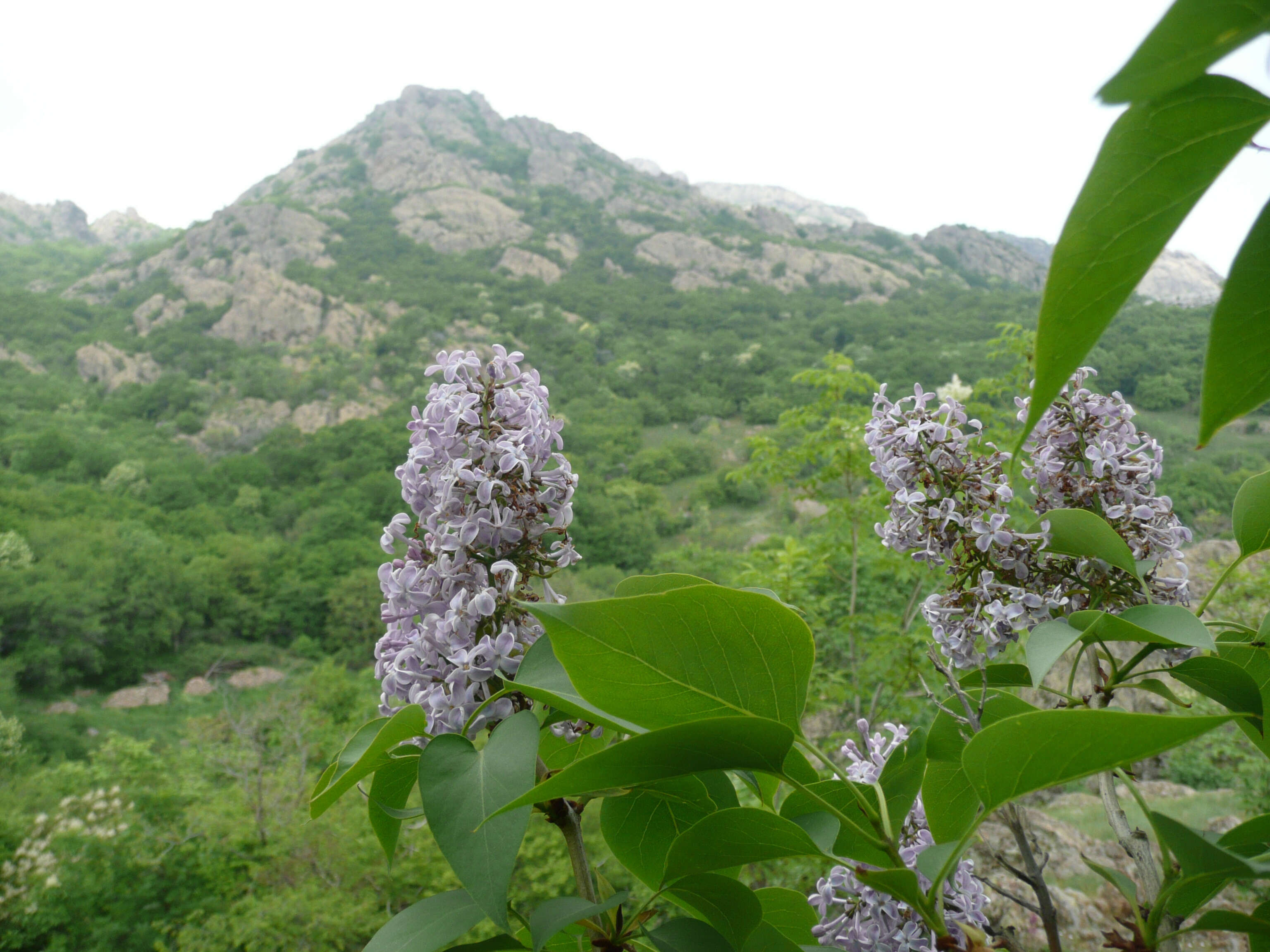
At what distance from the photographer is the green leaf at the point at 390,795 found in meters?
0.62

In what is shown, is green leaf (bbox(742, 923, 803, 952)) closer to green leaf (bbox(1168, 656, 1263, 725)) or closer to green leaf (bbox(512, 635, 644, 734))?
green leaf (bbox(512, 635, 644, 734))

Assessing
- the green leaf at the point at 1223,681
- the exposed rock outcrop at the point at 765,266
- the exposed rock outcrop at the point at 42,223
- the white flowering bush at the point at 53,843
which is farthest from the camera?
the exposed rock outcrop at the point at 42,223

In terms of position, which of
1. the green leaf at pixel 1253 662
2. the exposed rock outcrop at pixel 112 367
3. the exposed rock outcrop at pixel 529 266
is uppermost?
the exposed rock outcrop at pixel 529 266

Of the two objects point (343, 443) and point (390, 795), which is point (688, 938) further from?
point (343, 443)

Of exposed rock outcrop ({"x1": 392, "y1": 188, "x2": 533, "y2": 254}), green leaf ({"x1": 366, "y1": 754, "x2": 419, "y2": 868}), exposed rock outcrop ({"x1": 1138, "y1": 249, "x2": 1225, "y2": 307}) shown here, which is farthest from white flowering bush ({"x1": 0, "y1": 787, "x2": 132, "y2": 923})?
exposed rock outcrop ({"x1": 1138, "y1": 249, "x2": 1225, "y2": 307})

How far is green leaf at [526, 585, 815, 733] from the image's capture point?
0.44m

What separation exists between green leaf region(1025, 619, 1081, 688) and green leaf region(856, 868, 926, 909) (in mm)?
188

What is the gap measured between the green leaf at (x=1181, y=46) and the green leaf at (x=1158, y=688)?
63cm

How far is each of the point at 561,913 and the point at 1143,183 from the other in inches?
23.1

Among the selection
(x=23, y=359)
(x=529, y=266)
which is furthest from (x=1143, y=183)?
A: (x=529, y=266)

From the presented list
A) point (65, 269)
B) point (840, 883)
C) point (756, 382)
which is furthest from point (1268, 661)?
point (65, 269)

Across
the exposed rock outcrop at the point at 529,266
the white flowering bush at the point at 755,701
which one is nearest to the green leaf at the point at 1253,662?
the white flowering bush at the point at 755,701

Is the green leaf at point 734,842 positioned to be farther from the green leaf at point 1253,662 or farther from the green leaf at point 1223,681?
the green leaf at point 1253,662

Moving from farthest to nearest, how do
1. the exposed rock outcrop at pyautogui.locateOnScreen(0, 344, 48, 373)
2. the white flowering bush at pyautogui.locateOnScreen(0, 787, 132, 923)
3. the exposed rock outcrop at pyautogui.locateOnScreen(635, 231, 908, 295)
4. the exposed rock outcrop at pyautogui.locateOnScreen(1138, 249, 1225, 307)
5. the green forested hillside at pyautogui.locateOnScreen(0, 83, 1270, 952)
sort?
the exposed rock outcrop at pyautogui.locateOnScreen(635, 231, 908, 295)
the exposed rock outcrop at pyautogui.locateOnScreen(1138, 249, 1225, 307)
the exposed rock outcrop at pyautogui.locateOnScreen(0, 344, 48, 373)
the green forested hillside at pyautogui.locateOnScreen(0, 83, 1270, 952)
the white flowering bush at pyautogui.locateOnScreen(0, 787, 132, 923)
